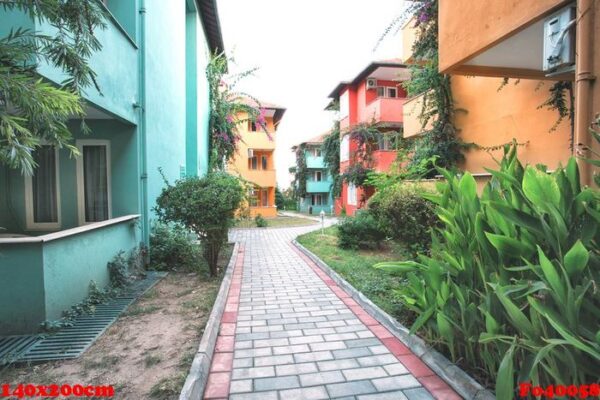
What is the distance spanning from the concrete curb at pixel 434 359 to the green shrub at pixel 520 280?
117 mm

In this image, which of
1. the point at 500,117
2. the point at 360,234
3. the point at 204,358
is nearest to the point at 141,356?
the point at 204,358

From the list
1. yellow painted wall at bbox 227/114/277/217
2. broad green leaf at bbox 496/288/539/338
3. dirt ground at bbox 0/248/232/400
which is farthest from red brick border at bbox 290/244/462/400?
yellow painted wall at bbox 227/114/277/217

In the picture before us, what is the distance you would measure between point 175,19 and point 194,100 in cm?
318

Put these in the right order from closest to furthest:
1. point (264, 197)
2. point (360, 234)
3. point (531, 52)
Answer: point (531, 52) → point (360, 234) → point (264, 197)

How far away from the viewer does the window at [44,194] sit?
20.7ft

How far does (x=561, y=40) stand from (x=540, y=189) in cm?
238

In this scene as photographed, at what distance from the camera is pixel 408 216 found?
5910 mm

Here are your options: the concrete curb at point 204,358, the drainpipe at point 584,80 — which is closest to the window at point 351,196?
the concrete curb at point 204,358

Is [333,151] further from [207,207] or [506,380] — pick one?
[506,380]

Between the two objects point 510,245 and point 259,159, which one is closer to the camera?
point 510,245

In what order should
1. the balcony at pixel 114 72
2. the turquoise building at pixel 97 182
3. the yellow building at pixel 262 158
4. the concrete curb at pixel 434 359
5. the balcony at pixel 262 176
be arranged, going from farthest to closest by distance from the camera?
the balcony at pixel 262 176
the yellow building at pixel 262 158
the balcony at pixel 114 72
the turquoise building at pixel 97 182
the concrete curb at pixel 434 359

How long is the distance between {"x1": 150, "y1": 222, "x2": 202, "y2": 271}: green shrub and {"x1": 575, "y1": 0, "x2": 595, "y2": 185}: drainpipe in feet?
Answer: 21.6

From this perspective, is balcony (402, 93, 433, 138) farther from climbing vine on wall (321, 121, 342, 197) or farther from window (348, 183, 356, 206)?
climbing vine on wall (321, 121, 342, 197)

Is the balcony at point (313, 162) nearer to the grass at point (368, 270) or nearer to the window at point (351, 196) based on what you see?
the window at point (351, 196)
